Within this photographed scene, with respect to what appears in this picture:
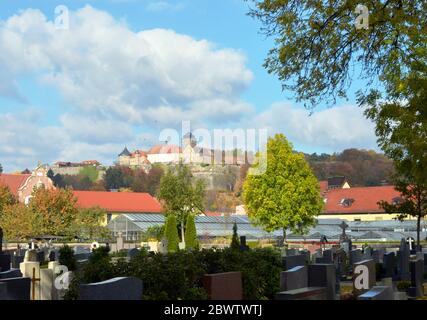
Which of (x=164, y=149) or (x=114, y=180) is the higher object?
(x=164, y=149)

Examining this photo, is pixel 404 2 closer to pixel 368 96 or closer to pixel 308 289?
pixel 368 96

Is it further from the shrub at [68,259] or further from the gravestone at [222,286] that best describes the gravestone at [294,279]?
the shrub at [68,259]

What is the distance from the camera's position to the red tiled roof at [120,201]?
93125 mm

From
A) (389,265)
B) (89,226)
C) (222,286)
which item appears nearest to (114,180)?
(89,226)

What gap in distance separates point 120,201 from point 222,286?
279 feet

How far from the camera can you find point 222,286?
38.8 ft

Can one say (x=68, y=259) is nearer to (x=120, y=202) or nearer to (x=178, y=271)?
(x=178, y=271)

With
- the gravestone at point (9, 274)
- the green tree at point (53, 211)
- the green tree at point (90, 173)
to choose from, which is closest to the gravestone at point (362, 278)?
the gravestone at point (9, 274)

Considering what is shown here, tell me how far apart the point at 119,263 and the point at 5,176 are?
300 ft

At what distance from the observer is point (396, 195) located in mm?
88750

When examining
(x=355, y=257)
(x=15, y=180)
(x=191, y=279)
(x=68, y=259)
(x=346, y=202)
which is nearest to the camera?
(x=191, y=279)

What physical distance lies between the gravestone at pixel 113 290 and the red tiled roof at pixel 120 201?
276ft

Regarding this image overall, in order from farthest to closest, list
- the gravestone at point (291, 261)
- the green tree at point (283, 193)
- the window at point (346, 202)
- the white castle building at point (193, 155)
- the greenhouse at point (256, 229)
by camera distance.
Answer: the white castle building at point (193, 155) → the window at point (346, 202) → the greenhouse at point (256, 229) → the green tree at point (283, 193) → the gravestone at point (291, 261)
